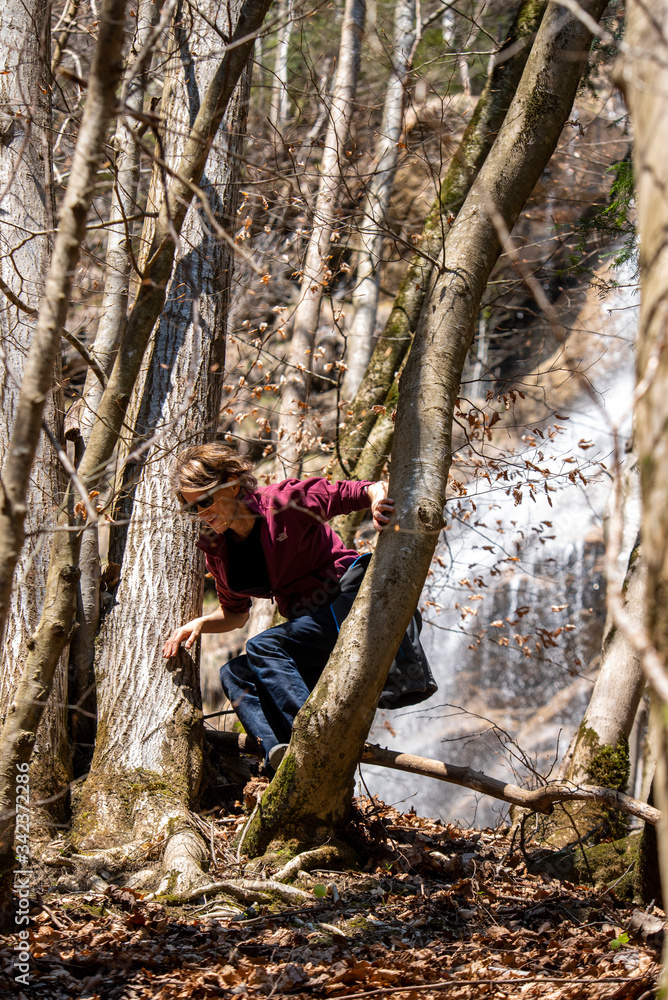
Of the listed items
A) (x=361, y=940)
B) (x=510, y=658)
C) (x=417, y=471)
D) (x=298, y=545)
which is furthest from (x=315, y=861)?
(x=510, y=658)

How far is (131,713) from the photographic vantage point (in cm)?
394

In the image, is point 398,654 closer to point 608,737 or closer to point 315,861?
point 315,861

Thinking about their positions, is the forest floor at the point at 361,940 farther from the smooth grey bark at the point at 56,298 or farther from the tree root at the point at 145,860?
the smooth grey bark at the point at 56,298

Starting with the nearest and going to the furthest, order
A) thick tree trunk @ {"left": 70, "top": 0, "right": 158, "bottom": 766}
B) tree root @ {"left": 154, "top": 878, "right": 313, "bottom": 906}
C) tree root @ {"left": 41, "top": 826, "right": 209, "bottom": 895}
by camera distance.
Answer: tree root @ {"left": 154, "top": 878, "right": 313, "bottom": 906}
tree root @ {"left": 41, "top": 826, "right": 209, "bottom": 895}
thick tree trunk @ {"left": 70, "top": 0, "right": 158, "bottom": 766}

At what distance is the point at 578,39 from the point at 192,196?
2.20 m

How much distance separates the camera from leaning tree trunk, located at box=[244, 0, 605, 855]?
3480mm

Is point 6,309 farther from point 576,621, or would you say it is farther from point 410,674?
point 576,621

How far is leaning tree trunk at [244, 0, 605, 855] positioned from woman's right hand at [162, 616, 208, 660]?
82cm

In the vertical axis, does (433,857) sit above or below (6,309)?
below

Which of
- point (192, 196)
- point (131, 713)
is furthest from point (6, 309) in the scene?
point (131, 713)

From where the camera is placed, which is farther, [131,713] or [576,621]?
[576,621]

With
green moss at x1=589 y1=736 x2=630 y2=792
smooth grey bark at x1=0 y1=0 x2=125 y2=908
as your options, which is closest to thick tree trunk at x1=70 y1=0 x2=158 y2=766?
smooth grey bark at x1=0 y1=0 x2=125 y2=908

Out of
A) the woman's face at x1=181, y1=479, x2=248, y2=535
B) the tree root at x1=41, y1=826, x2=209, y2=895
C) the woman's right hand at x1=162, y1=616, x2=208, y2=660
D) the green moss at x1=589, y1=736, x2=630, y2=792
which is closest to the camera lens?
the tree root at x1=41, y1=826, x2=209, y2=895

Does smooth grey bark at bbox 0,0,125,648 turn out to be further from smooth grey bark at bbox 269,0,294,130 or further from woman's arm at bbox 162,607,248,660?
Answer: smooth grey bark at bbox 269,0,294,130
